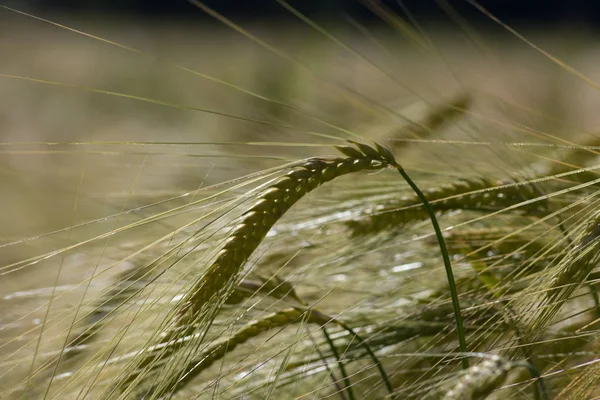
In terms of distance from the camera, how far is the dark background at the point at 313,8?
249 centimetres

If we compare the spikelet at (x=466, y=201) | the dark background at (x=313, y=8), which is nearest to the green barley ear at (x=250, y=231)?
the spikelet at (x=466, y=201)

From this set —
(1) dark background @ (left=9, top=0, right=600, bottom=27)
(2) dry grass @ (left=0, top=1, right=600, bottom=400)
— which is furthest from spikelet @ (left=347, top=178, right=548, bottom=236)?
(1) dark background @ (left=9, top=0, right=600, bottom=27)

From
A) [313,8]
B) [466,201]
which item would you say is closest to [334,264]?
[466,201]

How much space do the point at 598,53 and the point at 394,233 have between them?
2.01 m

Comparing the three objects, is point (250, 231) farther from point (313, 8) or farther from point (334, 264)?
point (313, 8)

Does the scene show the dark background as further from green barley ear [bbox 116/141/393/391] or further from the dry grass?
green barley ear [bbox 116/141/393/391]

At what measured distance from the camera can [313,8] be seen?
7.18 feet

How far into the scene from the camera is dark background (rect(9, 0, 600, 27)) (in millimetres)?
2492

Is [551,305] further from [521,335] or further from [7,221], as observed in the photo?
[7,221]

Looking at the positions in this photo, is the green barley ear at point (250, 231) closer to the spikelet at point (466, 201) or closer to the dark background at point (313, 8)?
the spikelet at point (466, 201)

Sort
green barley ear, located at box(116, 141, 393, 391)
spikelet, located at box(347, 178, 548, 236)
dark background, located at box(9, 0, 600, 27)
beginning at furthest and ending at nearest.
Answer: dark background, located at box(9, 0, 600, 27) < spikelet, located at box(347, 178, 548, 236) < green barley ear, located at box(116, 141, 393, 391)

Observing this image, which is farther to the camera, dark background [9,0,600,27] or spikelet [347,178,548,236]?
dark background [9,0,600,27]

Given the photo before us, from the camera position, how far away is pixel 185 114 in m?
2.03

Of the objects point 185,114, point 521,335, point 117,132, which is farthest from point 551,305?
point 185,114
